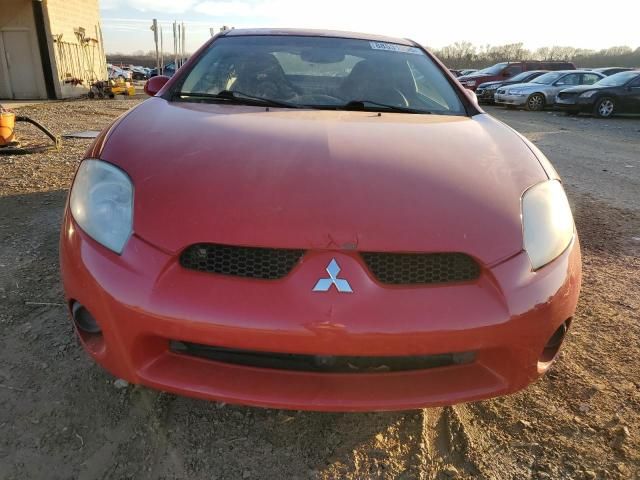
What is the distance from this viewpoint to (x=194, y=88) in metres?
2.46

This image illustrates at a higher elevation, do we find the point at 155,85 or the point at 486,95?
the point at 155,85

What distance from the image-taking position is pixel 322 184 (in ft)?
4.98

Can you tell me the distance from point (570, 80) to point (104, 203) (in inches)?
689

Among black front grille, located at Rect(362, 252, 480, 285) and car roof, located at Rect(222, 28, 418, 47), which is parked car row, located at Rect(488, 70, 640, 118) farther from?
black front grille, located at Rect(362, 252, 480, 285)

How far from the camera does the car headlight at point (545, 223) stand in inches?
58.6

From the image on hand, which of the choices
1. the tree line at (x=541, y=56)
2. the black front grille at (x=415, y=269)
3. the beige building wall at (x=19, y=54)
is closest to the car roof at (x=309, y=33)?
the black front grille at (x=415, y=269)

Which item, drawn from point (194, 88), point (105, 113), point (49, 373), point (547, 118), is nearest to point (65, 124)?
point (105, 113)

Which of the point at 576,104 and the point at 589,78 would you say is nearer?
the point at 576,104

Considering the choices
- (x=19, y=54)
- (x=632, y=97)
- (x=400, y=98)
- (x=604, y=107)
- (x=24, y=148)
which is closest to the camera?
(x=400, y=98)

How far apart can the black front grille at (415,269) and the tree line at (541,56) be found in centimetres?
5243

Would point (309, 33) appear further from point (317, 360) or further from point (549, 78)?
point (549, 78)

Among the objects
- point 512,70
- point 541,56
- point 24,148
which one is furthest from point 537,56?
point 24,148

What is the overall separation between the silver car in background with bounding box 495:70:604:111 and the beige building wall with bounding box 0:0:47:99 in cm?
1543

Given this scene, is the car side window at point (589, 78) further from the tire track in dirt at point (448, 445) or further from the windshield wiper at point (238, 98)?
the tire track in dirt at point (448, 445)
